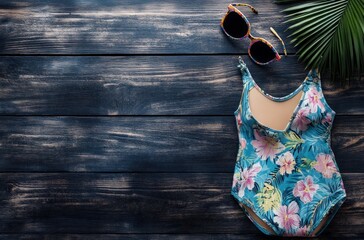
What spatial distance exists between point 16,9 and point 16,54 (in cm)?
13

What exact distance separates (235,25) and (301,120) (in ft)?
1.03

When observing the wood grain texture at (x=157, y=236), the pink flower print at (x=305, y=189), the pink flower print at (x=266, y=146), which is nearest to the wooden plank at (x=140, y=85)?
the pink flower print at (x=266, y=146)

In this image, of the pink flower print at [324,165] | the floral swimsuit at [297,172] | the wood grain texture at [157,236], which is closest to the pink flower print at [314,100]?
the floral swimsuit at [297,172]

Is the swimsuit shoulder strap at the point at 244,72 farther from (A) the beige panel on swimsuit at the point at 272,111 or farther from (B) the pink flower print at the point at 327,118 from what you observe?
(B) the pink flower print at the point at 327,118

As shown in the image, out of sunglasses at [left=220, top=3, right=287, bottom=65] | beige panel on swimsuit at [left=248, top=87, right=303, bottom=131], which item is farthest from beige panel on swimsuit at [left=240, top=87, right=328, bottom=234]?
sunglasses at [left=220, top=3, right=287, bottom=65]

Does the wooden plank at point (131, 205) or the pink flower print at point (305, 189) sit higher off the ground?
the pink flower print at point (305, 189)

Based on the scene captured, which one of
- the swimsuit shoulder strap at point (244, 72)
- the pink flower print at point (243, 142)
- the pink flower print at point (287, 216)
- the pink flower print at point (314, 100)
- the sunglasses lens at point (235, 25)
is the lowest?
the pink flower print at point (287, 216)

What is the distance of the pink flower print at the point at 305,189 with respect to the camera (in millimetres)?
1292

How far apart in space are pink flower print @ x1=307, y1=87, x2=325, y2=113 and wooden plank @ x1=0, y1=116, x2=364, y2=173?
85 mm

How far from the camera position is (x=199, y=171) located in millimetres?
1345

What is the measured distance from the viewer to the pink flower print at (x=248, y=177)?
131cm

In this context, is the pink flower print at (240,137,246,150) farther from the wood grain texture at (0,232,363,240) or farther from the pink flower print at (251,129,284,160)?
the wood grain texture at (0,232,363,240)

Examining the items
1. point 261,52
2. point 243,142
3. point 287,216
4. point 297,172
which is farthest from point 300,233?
point 261,52

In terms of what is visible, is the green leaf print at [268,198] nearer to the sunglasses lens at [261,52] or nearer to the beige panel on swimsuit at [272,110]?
the beige panel on swimsuit at [272,110]
